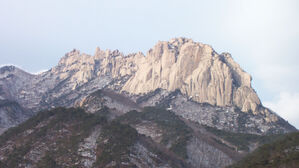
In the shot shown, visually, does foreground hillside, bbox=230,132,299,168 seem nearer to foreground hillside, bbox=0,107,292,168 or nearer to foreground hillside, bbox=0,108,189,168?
foreground hillside, bbox=0,107,292,168

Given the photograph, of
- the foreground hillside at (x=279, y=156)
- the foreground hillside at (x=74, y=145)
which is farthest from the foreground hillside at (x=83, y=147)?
the foreground hillside at (x=279, y=156)

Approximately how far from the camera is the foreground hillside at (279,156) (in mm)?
75363

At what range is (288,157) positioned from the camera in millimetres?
78438

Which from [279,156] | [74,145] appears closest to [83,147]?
[74,145]

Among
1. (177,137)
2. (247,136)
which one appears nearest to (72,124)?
(177,137)

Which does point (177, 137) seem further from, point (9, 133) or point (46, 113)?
point (9, 133)

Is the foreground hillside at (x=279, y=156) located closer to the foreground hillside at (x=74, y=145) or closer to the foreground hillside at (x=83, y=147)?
the foreground hillside at (x=83, y=147)

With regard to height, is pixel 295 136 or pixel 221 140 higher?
pixel 221 140

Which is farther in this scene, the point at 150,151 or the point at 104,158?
the point at 150,151

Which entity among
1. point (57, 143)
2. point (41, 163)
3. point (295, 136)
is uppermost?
point (295, 136)

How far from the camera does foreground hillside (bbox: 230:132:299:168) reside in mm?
75363

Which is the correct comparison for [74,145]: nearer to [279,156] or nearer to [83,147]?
[83,147]

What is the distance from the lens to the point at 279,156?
3337 inches

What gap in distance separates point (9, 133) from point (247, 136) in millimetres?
134202
